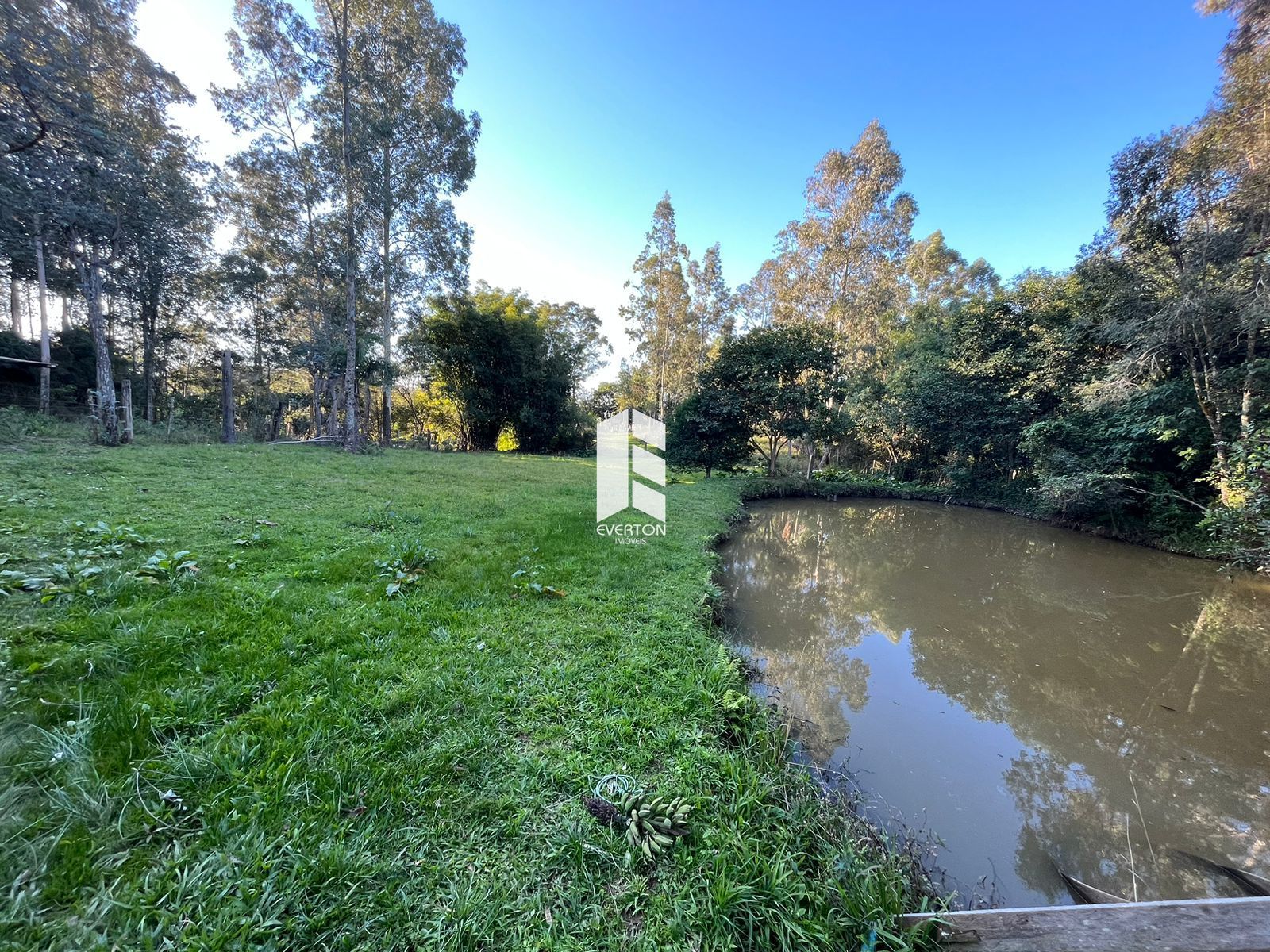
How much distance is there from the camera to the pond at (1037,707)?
6.88 feet

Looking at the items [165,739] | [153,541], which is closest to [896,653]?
[165,739]

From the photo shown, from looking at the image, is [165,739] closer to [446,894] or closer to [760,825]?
[446,894]

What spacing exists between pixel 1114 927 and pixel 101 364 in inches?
553

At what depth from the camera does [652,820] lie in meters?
1.61

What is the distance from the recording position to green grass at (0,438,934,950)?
118 cm

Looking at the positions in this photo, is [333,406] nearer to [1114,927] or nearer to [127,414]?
[127,414]

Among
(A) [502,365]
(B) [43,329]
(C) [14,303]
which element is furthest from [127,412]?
(C) [14,303]

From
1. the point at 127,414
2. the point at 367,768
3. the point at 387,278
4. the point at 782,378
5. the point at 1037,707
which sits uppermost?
Answer: the point at 387,278

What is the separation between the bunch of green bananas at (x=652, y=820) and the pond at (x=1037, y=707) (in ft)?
4.44

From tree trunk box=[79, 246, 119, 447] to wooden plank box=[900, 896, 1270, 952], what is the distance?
1219 centimetres

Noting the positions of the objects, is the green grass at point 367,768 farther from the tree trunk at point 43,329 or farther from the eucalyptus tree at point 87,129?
the tree trunk at point 43,329

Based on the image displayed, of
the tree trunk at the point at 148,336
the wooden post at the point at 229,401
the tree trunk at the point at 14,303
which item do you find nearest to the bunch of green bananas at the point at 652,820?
the wooden post at the point at 229,401

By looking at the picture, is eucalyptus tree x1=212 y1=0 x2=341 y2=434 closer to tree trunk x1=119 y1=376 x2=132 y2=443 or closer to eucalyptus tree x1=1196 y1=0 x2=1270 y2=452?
tree trunk x1=119 y1=376 x2=132 y2=443

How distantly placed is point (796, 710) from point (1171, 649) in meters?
4.11
